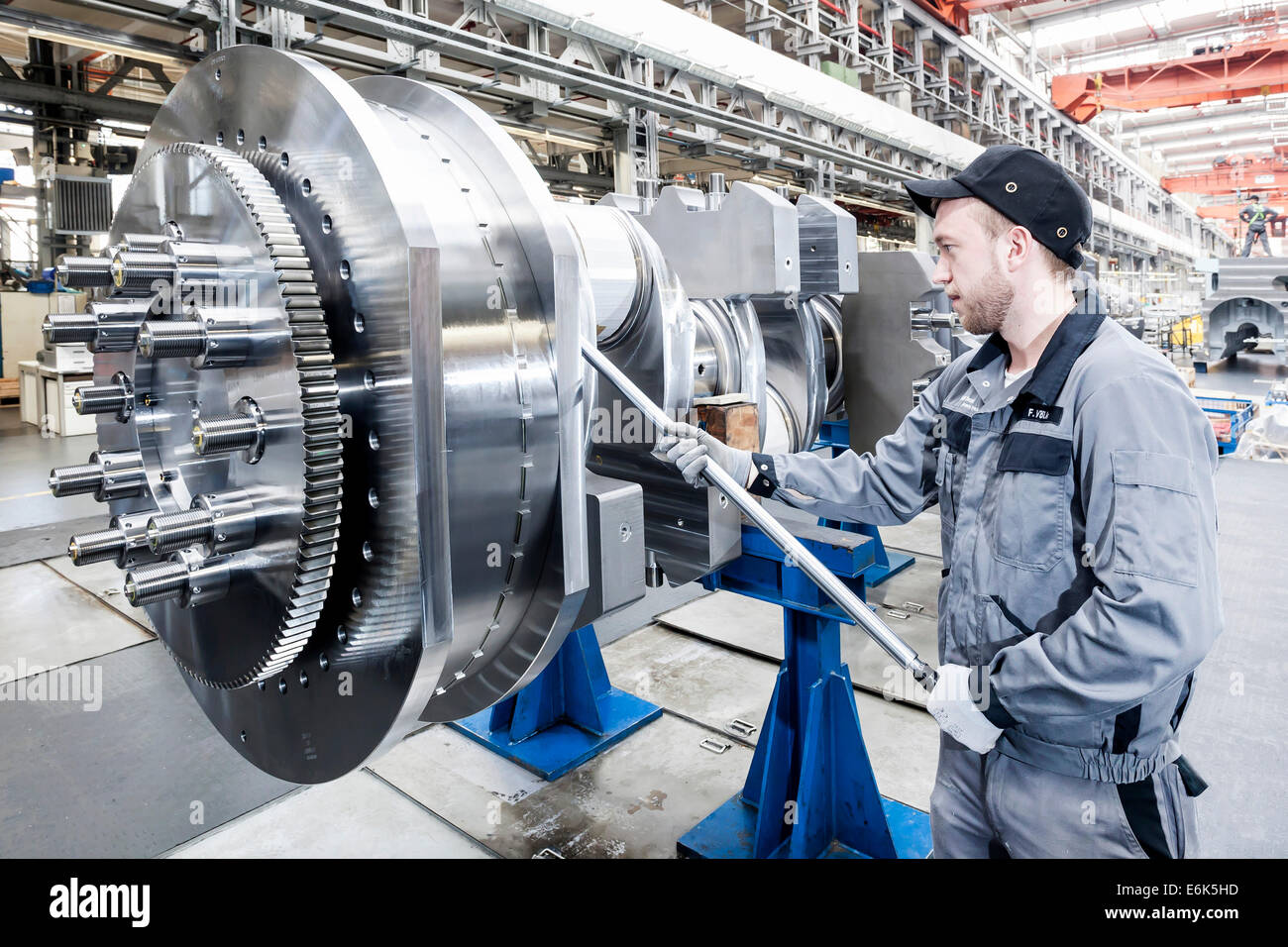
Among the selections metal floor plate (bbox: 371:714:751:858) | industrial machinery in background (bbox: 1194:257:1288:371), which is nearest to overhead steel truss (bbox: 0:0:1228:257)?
metal floor plate (bbox: 371:714:751:858)

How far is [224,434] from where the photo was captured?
2.92 feet

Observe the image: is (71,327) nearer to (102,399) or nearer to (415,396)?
(102,399)

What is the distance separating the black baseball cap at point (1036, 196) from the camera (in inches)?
46.9

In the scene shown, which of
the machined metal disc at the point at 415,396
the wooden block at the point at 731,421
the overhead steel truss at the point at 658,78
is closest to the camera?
the machined metal disc at the point at 415,396

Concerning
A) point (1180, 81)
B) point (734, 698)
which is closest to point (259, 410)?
point (734, 698)

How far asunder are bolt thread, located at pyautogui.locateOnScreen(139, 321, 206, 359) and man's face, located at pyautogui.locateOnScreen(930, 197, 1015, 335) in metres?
1.02

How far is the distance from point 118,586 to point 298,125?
3.67 metres

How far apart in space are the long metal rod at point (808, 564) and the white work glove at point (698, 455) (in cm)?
6

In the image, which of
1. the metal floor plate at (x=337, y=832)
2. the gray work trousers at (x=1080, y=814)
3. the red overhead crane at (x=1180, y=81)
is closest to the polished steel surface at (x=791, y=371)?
the gray work trousers at (x=1080, y=814)

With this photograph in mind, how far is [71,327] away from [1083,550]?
4.23ft

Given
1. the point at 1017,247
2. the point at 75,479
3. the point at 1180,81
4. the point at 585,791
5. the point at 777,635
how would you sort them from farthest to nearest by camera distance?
1. the point at 1180,81
2. the point at 777,635
3. the point at 585,791
4. the point at 1017,247
5. the point at 75,479

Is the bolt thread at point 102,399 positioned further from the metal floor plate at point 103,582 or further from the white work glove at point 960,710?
the metal floor plate at point 103,582

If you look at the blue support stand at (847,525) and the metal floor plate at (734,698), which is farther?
the blue support stand at (847,525)

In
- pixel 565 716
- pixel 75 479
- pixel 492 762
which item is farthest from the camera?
pixel 565 716
